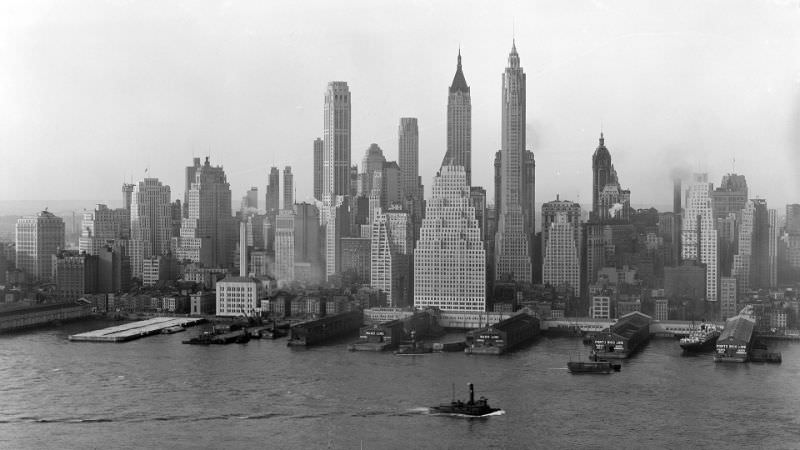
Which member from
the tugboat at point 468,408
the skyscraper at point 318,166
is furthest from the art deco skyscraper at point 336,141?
the tugboat at point 468,408

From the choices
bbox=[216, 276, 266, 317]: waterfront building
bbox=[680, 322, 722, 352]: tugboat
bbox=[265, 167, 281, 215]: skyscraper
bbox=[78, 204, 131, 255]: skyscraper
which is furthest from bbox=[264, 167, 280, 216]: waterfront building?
bbox=[680, 322, 722, 352]: tugboat

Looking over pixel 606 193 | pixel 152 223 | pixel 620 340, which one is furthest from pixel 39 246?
pixel 620 340

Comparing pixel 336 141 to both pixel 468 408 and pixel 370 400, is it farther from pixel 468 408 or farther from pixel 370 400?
pixel 468 408

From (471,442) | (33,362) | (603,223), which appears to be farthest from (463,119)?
(471,442)

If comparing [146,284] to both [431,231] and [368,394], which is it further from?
[368,394]

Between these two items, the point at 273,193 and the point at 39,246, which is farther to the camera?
the point at 39,246

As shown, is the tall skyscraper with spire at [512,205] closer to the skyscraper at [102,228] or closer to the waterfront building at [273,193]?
the waterfront building at [273,193]

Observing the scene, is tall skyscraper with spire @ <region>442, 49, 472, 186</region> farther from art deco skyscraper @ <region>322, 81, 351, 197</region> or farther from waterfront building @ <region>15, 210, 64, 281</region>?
waterfront building @ <region>15, 210, 64, 281</region>
